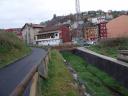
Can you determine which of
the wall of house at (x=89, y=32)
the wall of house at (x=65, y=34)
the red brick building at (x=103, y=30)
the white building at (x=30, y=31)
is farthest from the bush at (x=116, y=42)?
the white building at (x=30, y=31)

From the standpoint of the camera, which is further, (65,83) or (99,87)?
(99,87)

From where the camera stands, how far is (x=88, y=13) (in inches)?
7643

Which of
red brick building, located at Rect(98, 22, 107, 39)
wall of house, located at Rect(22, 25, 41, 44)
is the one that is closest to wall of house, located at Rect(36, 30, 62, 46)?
wall of house, located at Rect(22, 25, 41, 44)

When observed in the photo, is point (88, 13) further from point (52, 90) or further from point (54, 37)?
point (52, 90)

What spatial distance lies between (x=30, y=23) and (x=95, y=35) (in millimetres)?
26818

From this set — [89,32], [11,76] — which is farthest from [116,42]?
[89,32]

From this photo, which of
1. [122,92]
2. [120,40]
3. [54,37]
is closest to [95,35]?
[54,37]

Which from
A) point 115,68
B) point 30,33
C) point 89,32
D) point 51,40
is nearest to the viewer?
point 115,68

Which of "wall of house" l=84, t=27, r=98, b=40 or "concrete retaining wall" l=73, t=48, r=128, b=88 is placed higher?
"wall of house" l=84, t=27, r=98, b=40

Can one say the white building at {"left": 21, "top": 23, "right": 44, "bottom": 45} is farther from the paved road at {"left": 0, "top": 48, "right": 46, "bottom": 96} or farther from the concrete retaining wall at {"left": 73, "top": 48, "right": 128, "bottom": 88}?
the paved road at {"left": 0, "top": 48, "right": 46, "bottom": 96}

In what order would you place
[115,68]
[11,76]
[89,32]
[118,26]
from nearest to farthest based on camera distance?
1. [11,76]
2. [115,68]
3. [118,26]
4. [89,32]

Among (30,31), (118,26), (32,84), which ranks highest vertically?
(118,26)

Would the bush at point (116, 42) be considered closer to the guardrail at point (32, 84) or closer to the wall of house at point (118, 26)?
the wall of house at point (118, 26)

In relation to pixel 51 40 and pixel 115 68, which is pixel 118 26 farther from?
pixel 115 68
